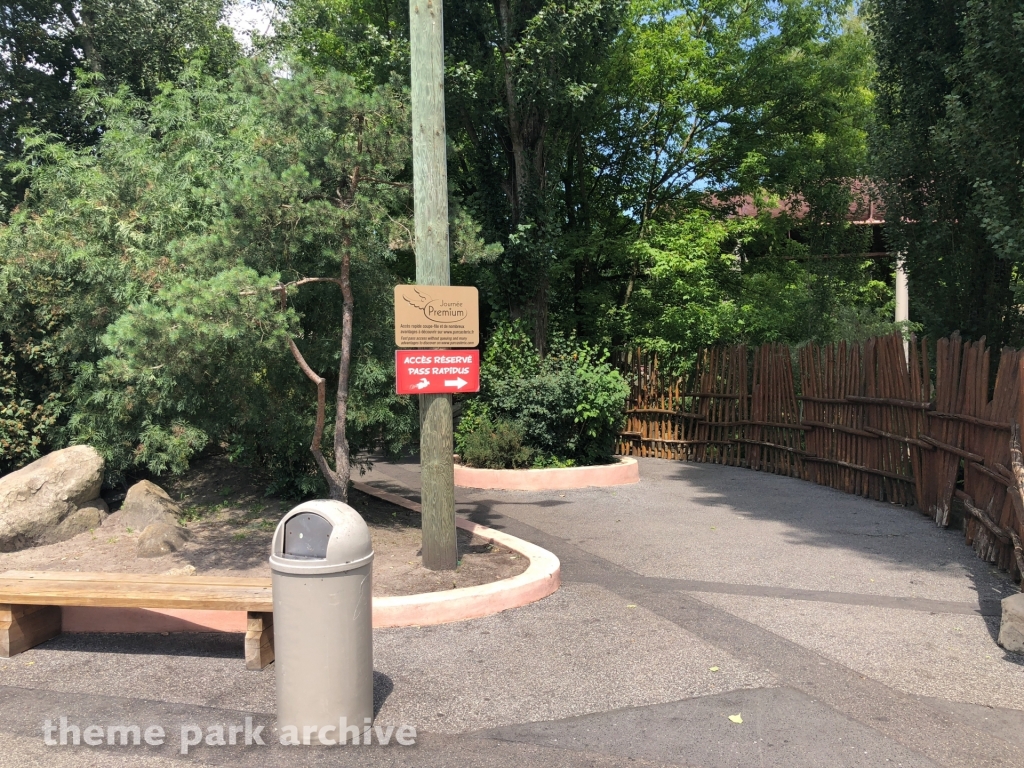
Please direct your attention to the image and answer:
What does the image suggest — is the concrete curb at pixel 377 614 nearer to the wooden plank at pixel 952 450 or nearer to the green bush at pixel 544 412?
the wooden plank at pixel 952 450

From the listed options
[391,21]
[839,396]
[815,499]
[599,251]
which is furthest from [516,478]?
[391,21]

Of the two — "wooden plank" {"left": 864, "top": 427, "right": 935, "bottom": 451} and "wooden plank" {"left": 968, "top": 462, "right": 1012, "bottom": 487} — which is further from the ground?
"wooden plank" {"left": 864, "top": 427, "right": 935, "bottom": 451}

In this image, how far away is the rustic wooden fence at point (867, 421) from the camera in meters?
7.50

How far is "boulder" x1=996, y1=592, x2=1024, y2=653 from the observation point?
204 inches

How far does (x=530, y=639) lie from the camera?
546cm

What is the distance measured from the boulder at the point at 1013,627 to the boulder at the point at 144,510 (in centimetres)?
699

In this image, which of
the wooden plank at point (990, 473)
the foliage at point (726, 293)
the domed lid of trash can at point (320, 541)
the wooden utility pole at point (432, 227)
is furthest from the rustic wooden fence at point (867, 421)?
the domed lid of trash can at point (320, 541)

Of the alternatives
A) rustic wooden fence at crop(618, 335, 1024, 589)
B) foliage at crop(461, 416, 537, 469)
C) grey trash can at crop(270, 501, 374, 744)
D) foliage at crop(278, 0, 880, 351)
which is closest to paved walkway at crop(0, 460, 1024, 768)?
grey trash can at crop(270, 501, 374, 744)

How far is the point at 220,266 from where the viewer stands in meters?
7.06

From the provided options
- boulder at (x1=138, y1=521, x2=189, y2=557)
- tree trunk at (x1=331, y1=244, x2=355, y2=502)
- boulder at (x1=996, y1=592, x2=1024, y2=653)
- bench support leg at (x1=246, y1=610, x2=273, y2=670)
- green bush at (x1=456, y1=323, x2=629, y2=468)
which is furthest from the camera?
green bush at (x1=456, y1=323, x2=629, y2=468)

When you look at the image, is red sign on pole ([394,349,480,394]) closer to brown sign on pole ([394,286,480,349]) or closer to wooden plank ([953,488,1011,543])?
brown sign on pole ([394,286,480,349])

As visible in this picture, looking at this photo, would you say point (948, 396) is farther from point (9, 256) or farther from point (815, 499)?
point (9, 256)

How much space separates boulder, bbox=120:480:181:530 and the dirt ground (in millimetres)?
107

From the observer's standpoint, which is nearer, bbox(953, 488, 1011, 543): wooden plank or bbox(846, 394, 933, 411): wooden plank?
bbox(953, 488, 1011, 543): wooden plank
